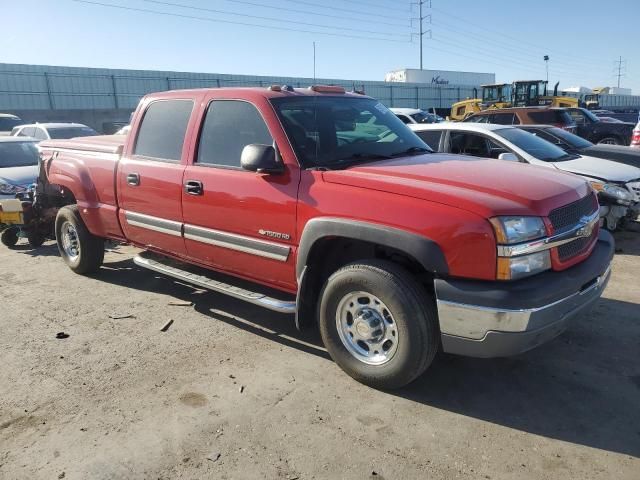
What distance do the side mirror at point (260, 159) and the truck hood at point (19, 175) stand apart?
22.5 feet

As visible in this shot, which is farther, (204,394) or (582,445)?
(204,394)

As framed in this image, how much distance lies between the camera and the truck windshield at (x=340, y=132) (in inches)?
152

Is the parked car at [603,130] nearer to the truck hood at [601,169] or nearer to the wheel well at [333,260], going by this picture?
the truck hood at [601,169]

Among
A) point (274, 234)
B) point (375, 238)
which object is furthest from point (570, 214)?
point (274, 234)

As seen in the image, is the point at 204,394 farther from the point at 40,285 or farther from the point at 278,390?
the point at 40,285

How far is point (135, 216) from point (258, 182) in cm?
176

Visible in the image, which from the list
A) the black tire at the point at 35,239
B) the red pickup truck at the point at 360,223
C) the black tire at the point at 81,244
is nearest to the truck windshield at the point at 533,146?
the red pickup truck at the point at 360,223

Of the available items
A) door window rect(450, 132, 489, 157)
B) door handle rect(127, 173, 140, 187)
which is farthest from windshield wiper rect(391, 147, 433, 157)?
door window rect(450, 132, 489, 157)

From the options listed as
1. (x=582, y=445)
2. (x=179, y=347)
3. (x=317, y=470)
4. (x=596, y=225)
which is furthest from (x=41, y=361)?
(x=596, y=225)

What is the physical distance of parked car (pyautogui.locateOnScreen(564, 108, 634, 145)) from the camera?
15836mm

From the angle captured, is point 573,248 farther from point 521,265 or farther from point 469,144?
point 469,144

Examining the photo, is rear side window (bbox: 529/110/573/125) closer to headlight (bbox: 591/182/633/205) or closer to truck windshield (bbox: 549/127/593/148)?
truck windshield (bbox: 549/127/593/148)

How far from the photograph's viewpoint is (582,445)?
287 centimetres

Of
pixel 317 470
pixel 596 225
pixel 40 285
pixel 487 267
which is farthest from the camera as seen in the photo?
pixel 40 285
